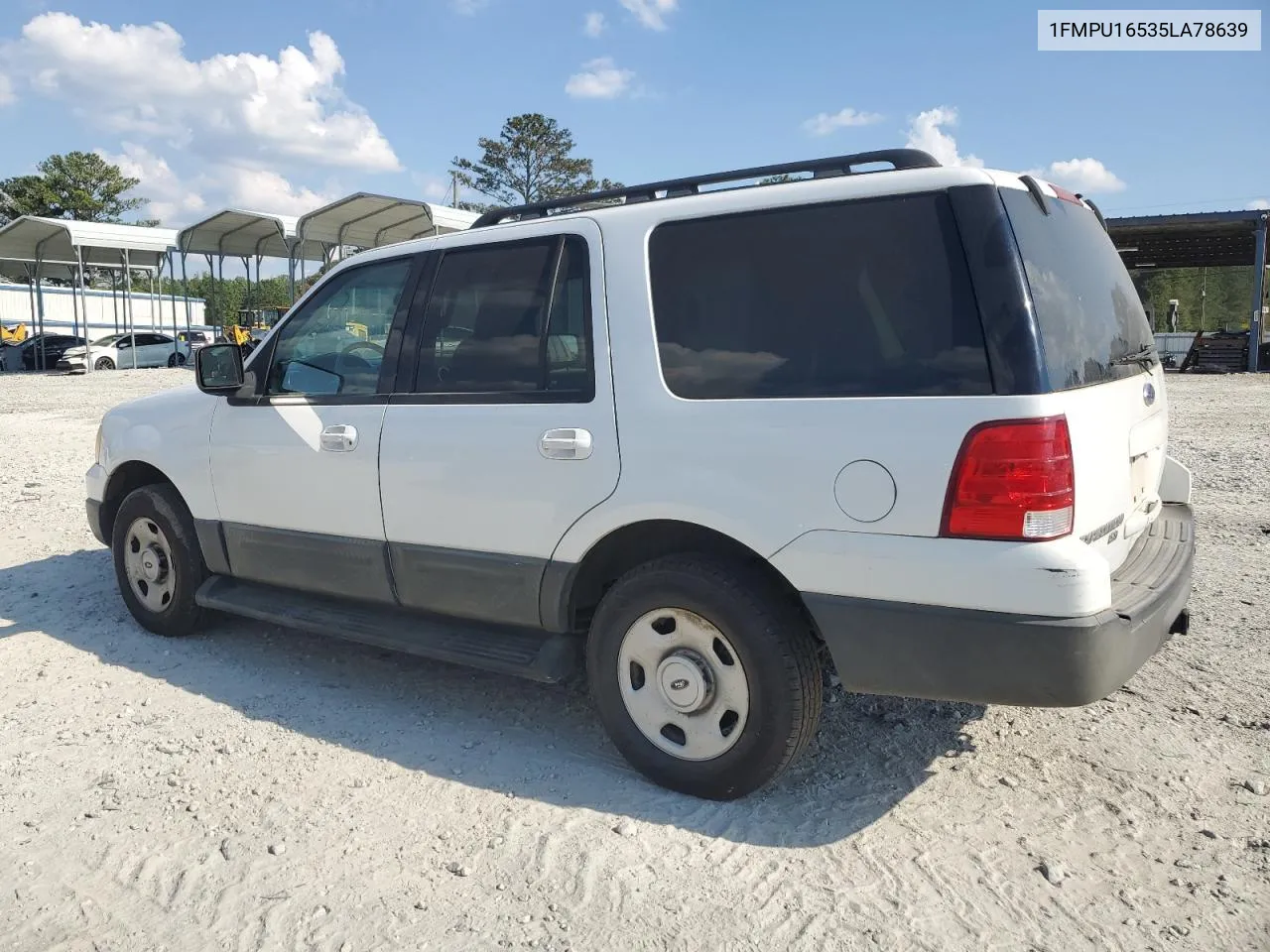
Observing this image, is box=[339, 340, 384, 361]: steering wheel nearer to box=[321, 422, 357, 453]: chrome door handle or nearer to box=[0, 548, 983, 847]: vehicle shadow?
box=[321, 422, 357, 453]: chrome door handle

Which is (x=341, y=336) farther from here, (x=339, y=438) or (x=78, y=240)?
(x=78, y=240)

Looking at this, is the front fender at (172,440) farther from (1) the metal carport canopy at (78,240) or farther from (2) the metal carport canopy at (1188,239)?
(1) the metal carport canopy at (78,240)

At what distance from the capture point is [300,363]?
4.39 meters

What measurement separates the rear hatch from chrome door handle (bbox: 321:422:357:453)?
8.87ft

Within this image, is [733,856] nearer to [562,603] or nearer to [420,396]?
[562,603]

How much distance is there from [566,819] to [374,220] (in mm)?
24264

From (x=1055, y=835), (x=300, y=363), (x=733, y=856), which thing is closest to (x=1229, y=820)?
(x=1055, y=835)

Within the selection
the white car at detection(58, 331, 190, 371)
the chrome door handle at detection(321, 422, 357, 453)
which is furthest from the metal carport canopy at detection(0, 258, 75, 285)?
the chrome door handle at detection(321, 422, 357, 453)

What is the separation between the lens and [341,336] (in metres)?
4.30

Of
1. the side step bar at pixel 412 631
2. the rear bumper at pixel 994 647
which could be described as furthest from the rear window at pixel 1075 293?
the side step bar at pixel 412 631

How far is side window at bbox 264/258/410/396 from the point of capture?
411 centimetres

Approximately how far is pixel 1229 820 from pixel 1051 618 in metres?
1.11

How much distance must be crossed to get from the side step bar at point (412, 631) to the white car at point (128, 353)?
28382mm

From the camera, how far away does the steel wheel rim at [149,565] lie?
4.96 m
